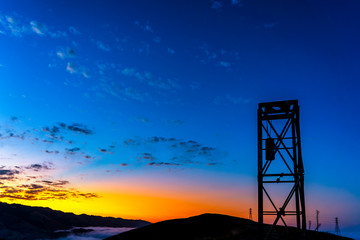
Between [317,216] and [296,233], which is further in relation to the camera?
[317,216]

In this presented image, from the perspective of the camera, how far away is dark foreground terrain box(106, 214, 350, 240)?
679 inches

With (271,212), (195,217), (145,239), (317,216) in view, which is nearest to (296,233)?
(271,212)

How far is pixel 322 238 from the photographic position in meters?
18.0

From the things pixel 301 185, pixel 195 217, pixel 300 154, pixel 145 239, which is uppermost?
pixel 300 154

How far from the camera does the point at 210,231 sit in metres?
17.9

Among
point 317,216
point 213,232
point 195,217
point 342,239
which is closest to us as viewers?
point 213,232

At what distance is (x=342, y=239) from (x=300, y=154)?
300 inches

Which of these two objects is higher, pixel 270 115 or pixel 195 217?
pixel 270 115

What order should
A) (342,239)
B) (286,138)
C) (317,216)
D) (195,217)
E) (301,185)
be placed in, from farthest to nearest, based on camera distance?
1. (317,216)
2. (195,217)
3. (342,239)
4. (286,138)
5. (301,185)

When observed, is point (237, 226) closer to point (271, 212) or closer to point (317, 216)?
point (271, 212)

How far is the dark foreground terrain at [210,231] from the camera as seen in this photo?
17.2 m

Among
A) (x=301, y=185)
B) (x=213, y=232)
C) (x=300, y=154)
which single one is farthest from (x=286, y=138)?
(x=213, y=232)

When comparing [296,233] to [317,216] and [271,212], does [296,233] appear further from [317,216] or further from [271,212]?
[317,216]

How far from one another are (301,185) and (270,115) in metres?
4.11
